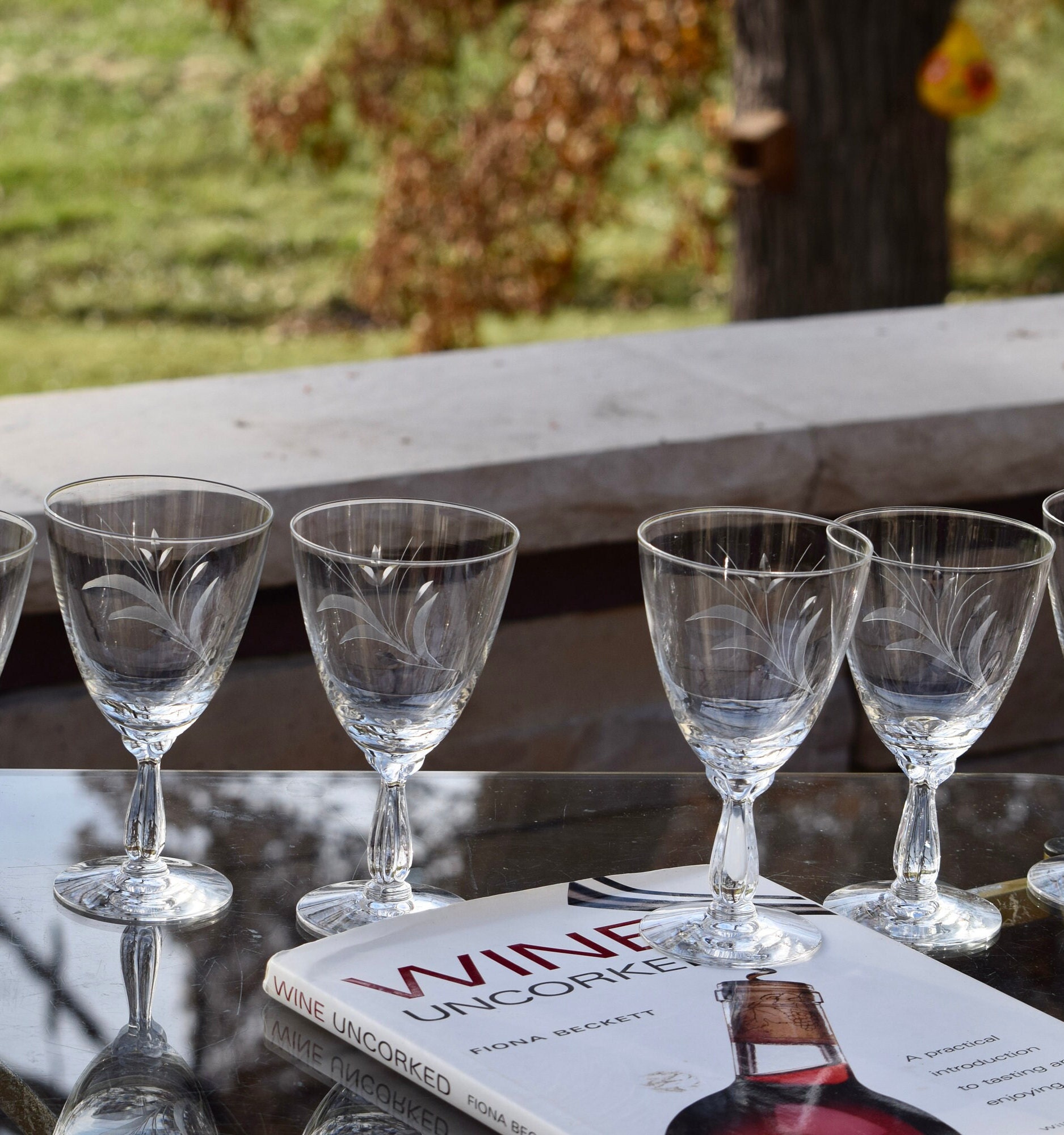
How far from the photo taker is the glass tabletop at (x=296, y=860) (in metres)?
0.85

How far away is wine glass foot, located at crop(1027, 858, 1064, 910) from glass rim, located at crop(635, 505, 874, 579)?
305mm

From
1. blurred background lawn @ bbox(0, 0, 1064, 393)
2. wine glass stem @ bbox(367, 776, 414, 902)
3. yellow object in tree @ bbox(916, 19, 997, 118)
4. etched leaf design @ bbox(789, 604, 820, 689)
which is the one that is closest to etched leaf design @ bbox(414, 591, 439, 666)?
wine glass stem @ bbox(367, 776, 414, 902)

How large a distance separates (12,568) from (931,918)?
24.4 inches

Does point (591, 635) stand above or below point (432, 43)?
below

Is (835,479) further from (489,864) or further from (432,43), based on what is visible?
(432,43)

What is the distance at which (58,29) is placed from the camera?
8.83 m

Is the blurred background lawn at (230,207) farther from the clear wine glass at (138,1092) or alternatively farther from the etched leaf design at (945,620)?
the clear wine glass at (138,1092)

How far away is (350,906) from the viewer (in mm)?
1035

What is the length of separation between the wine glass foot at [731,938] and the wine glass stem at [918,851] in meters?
0.12

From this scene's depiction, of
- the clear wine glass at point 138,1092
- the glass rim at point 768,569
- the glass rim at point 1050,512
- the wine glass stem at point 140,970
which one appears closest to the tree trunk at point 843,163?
the glass rim at point 1050,512

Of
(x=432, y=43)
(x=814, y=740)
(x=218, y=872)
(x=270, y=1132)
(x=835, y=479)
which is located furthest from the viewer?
(x=432, y=43)

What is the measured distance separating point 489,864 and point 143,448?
0.92m

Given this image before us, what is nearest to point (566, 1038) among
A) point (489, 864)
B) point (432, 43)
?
point (489, 864)

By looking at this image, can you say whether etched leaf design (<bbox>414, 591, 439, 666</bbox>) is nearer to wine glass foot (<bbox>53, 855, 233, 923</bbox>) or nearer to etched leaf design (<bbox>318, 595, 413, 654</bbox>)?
etched leaf design (<bbox>318, 595, 413, 654</bbox>)
